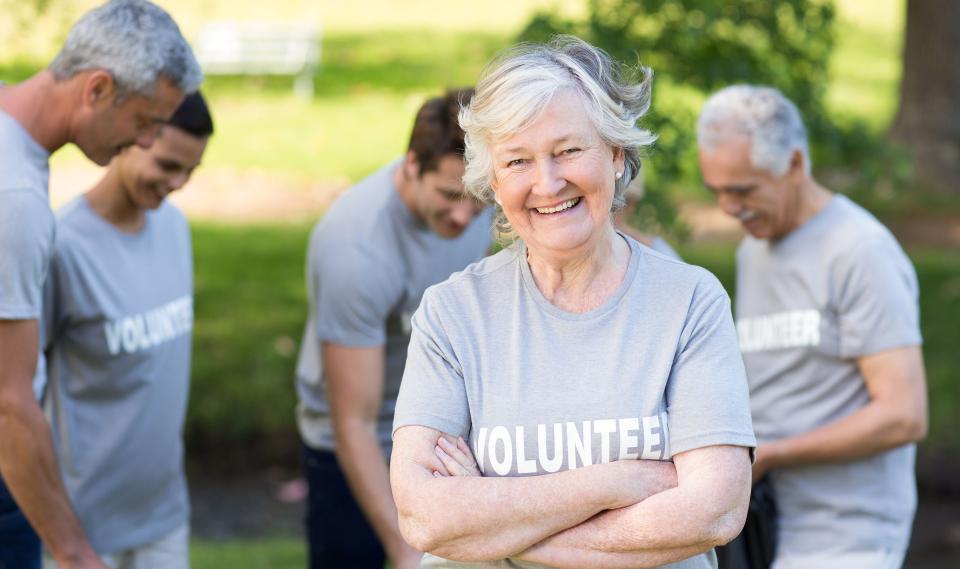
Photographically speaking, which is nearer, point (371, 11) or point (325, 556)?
point (325, 556)

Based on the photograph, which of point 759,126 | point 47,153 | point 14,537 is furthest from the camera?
point 759,126

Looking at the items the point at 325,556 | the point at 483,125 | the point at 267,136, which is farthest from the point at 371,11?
the point at 483,125

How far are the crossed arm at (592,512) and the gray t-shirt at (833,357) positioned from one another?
1.27m

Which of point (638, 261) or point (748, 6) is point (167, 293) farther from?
point (748, 6)

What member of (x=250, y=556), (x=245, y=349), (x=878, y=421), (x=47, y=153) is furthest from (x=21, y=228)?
(x=245, y=349)

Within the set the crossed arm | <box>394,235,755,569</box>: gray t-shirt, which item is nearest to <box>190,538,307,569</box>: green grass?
<box>394,235,755,569</box>: gray t-shirt

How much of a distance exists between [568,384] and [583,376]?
0.10 ft

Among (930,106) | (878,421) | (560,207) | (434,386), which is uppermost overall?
(560,207)

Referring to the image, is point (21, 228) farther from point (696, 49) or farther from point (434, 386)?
point (696, 49)

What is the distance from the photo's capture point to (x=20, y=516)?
3.36 m

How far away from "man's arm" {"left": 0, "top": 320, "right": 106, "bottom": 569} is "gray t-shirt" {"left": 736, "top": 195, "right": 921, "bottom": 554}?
1.88 meters

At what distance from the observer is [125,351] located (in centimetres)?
356

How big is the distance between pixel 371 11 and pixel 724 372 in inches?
690

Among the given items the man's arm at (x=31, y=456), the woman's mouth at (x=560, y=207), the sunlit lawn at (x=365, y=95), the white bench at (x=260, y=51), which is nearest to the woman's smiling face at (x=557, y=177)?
the woman's mouth at (x=560, y=207)
